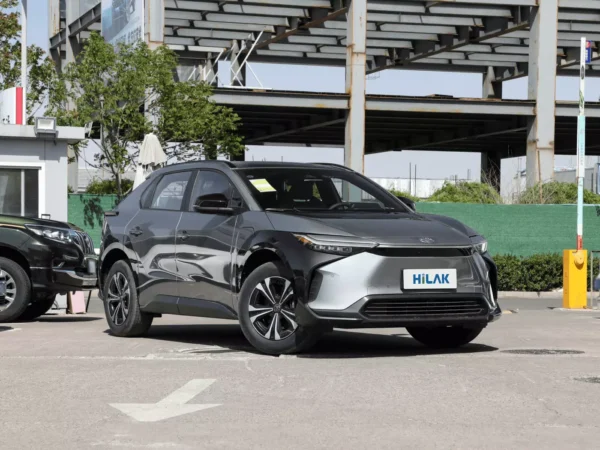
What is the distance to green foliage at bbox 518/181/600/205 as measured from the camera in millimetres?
31497

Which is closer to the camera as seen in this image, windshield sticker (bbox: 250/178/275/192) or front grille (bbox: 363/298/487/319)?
front grille (bbox: 363/298/487/319)

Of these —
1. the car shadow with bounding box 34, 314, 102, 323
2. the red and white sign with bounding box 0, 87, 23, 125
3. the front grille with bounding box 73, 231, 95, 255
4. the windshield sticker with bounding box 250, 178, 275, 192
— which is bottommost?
the car shadow with bounding box 34, 314, 102, 323

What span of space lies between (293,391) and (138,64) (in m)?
26.0

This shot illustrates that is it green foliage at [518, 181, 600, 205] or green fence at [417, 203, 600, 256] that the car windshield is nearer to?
green fence at [417, 203, 600, 256]

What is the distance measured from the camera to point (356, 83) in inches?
1410

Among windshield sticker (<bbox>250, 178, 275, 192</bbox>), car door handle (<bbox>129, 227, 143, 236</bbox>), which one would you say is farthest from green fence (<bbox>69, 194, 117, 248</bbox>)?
windshield sticker (<bbox>250, 178, 275, 192</bbox>)

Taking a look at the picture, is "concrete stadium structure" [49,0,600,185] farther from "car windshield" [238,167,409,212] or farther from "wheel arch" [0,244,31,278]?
"car windshield" [238,167,409,212]

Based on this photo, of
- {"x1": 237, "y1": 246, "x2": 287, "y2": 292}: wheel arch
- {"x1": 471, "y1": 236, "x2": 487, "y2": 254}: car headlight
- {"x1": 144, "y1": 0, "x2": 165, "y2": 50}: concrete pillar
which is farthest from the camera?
{"x1": 144, "y1": 0, "x2": 165, "y2": 50}: concrete pillar

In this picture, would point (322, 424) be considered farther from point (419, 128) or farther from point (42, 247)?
point (419, 128)

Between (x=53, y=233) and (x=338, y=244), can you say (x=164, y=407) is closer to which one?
(x=338, y=244)

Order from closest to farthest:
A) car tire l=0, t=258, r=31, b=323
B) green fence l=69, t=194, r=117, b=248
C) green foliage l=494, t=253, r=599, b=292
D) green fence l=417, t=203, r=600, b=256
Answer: car tire l=0, t=258, r=31, b=323, green foliage l=494, t=253, r=599, b=292, green fence l=417, t=203, r=600, b=256, green fence l=69, t=194, r=117, b=248

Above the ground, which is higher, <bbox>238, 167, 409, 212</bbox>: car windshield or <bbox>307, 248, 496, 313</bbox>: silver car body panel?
<bbox>238, 167, 409, 212</bbox>: car windshield

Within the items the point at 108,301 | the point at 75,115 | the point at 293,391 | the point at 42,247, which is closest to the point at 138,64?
the point at 75,115

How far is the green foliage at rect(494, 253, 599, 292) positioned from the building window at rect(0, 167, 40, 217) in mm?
9915
